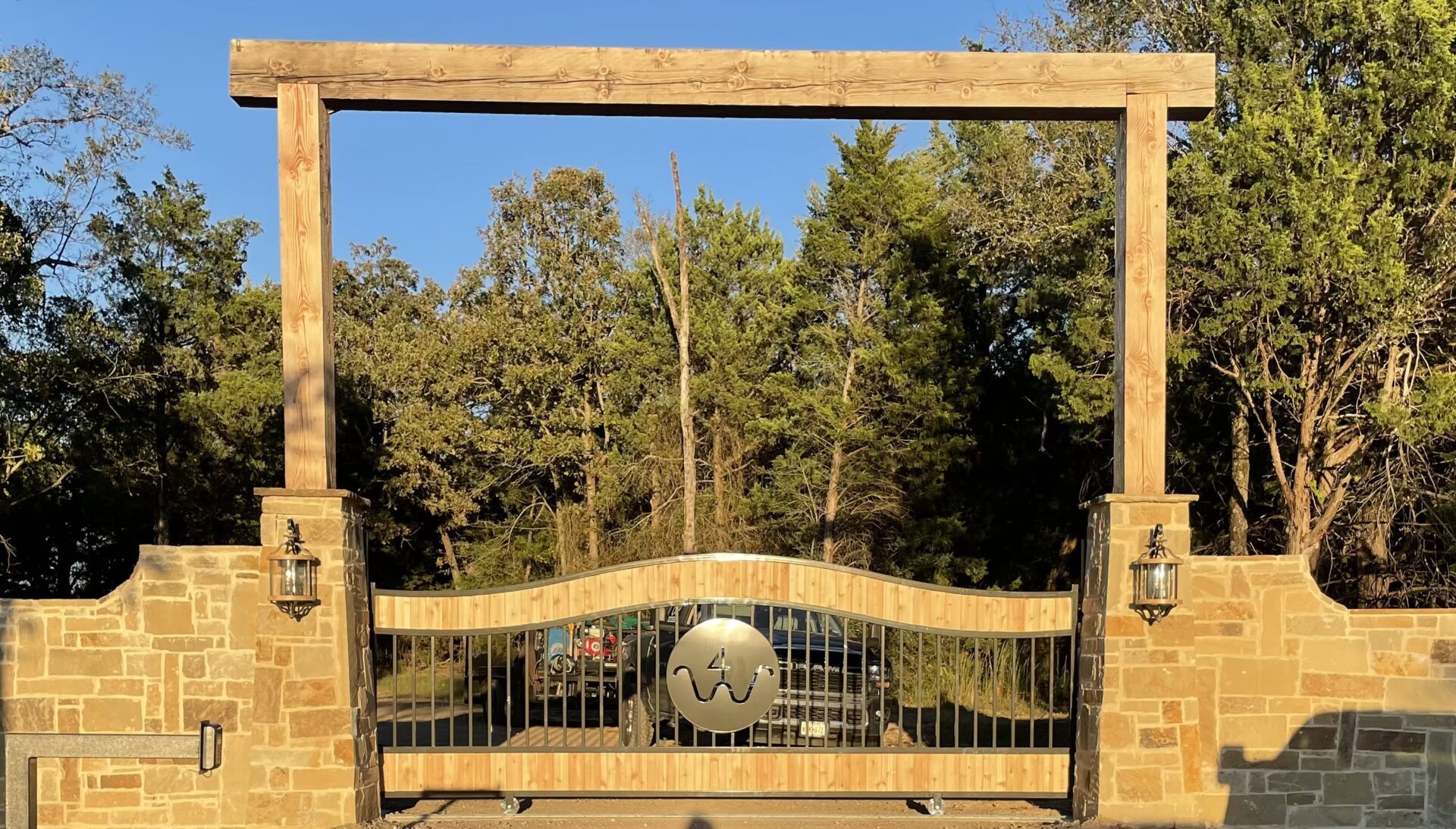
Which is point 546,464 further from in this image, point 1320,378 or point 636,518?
point 1320,378

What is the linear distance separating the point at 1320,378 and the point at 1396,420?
1.82 meters

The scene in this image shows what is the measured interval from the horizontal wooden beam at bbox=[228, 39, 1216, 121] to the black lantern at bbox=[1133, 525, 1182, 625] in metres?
2.73

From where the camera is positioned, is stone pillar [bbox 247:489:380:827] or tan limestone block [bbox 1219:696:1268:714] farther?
tan limestone block [bbox 1219:696:1268:714]

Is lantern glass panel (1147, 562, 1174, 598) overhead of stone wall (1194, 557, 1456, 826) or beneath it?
overhead

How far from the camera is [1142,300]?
6.99 metres

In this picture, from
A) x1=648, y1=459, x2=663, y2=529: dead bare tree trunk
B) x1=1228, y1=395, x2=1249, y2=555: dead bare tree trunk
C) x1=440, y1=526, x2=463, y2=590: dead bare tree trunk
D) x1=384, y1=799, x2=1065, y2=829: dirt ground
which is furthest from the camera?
x1=440, y1=526, x2=463, y2=590: dead bare tree trunk

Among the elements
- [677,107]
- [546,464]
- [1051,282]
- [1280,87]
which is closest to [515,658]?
[546,464]

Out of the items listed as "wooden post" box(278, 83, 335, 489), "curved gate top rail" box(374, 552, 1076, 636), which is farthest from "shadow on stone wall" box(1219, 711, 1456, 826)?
"wooden post" box(278, 83, 335, 489)

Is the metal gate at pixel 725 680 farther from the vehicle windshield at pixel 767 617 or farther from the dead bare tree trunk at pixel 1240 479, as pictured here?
the dead bare tree trunk at pixel 1240 479

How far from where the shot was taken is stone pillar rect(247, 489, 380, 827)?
263 inches

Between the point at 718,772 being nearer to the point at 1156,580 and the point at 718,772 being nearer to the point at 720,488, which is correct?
the point at 1156,580

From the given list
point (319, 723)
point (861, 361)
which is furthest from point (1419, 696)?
point (861, 361)

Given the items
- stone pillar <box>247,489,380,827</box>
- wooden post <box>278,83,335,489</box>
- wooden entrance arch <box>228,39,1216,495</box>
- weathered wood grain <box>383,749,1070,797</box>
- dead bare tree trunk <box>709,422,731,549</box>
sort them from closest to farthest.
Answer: stone pillar <box>247,489,380,827</box>
wooden post <box>278,83,335,489</box>
wooden entrance arch <box>228,39,1216,495</box>
weathered wood grain <box>383,749,1070,797</box>
dead bare tree trunk <box>709,422,731,549</box>

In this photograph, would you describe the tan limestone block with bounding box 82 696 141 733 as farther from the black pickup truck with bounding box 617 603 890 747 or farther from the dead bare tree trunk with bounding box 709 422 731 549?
the dead bare tree trunk with bounding box 709 422 731 549
